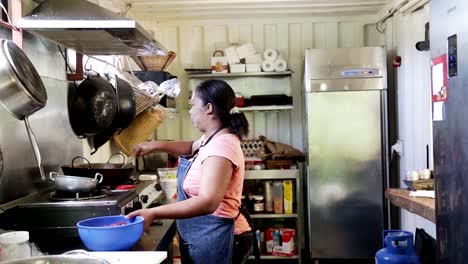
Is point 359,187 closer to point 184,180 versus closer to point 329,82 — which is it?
point 329,82

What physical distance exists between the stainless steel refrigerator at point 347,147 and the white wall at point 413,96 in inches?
6.6

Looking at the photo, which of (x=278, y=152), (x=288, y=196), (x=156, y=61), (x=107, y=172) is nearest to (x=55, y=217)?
(x=107, y=172)

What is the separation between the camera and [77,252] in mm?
1605

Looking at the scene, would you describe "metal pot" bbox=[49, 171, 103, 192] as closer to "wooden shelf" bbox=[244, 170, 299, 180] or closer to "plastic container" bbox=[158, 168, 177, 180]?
"plastic container" bbox=[158, 168, 177, 180]

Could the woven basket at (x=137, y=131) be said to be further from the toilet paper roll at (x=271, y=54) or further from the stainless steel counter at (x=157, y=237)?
the toilet paper roll at (x=271, y=54)

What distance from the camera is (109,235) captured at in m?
1.76

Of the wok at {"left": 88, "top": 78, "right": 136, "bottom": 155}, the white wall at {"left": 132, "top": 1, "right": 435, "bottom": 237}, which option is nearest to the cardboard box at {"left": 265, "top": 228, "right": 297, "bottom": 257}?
the white wall at {"left": 132, "top": 1, "right": 435, "bottom": 237}

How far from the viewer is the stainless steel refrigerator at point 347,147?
164 inches

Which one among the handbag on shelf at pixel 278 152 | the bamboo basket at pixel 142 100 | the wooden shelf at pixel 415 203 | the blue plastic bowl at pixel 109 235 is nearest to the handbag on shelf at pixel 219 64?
the handbag on shelf at pixel 278 152

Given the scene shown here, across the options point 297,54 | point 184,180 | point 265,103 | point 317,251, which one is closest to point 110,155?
point 184,180

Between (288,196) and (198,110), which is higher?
(198,110)

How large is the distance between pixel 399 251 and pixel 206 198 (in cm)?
181

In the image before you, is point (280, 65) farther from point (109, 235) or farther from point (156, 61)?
point (109, 235)

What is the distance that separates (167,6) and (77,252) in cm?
304
